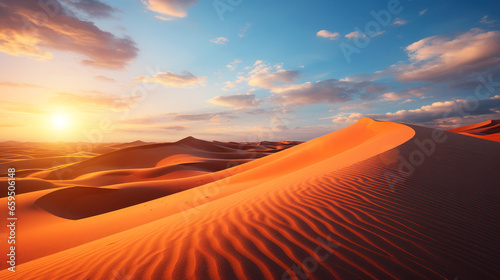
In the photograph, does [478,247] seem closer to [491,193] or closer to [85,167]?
[491,193]

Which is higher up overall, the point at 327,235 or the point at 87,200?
the point at 327,235

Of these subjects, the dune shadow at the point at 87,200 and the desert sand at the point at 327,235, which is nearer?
the desert sand at the point at 327,235

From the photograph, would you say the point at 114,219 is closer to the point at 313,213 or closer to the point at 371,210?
the point at 313,213

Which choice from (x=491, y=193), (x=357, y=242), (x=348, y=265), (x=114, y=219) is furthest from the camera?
(x=114, y=219)

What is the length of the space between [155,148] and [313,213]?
35.9m

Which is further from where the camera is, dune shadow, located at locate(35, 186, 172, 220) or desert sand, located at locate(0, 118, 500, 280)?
dune shadow, located at locate(35, 186, 172, 220)

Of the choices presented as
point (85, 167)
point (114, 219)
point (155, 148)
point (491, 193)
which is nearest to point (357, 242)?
point (491, 193)

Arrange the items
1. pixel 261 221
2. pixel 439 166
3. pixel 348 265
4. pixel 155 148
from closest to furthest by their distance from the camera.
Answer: pixel 348 265 < pixel 261 221 < pixel 439 166 < pixel 155 148

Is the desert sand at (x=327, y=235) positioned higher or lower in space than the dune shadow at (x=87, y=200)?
higher

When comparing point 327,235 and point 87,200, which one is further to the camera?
point 87,200

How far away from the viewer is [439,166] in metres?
7.04

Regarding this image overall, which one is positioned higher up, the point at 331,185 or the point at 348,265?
the point at 331,185

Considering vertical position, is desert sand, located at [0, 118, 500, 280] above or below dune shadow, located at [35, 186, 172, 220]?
above

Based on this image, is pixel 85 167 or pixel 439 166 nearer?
pixel 439 166
